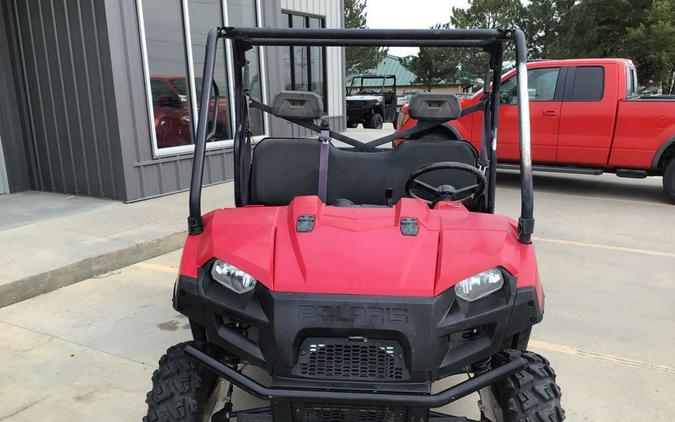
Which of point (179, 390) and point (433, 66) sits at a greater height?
point (433, 66)

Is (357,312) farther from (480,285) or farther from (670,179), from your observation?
(670,179)

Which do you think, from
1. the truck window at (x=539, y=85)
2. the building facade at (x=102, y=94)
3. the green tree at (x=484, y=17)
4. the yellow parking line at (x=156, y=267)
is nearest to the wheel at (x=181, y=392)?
the yellow parking line at (x=156, y=267)

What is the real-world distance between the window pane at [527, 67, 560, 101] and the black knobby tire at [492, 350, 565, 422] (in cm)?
696

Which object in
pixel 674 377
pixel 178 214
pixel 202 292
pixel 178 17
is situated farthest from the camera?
pixel 178 17

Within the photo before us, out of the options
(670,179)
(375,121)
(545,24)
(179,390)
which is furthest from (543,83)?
(545,24)

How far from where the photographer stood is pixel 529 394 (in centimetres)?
189

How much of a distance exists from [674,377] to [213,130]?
295 cm

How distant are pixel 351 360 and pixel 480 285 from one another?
528mm

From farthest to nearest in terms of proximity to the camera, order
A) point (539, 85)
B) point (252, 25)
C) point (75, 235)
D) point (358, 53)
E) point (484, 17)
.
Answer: point (358, 53) → point (484, 17) → point (252, 25) → point (539, 85) → point (75, 235)

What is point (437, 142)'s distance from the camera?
3.11m

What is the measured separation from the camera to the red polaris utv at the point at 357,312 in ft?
5.74

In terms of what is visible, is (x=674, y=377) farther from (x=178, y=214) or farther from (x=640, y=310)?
(x=178, y=214)

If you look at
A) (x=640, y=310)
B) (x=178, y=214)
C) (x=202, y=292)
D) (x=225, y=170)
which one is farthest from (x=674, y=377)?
(x=225, y=170)

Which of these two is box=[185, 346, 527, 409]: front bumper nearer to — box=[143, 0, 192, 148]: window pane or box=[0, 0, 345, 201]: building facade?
box=[0, 0, 345, 201]: building facade
